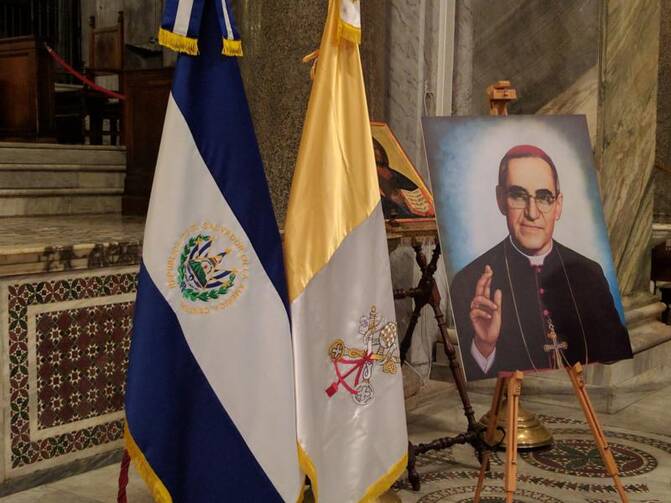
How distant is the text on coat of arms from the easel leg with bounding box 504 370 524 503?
85cm

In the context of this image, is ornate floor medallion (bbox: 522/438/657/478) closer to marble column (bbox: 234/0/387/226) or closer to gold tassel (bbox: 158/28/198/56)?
marble column (bbox: 234/0/387/226)

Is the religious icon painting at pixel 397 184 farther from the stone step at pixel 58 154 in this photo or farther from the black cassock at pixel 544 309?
the stone step at pixel 58 154

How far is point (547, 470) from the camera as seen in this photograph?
145 inches

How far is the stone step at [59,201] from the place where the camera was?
656 cm

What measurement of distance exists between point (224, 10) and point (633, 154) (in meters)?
3.15

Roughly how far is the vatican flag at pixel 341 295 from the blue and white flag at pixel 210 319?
0.27 ft

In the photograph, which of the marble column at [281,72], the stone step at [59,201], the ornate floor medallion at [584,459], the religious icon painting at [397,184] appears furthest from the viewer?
the stone step at [59,201]

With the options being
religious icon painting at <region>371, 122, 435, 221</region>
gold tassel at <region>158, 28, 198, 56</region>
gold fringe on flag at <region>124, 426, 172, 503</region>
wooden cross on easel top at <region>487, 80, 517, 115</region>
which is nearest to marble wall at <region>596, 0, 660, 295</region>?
wooden cross on easel top at <region>487, 80, 517, 115</region>

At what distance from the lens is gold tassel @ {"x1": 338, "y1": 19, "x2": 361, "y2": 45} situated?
274cm

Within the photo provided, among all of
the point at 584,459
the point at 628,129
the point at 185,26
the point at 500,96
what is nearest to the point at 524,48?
the point at 628,129

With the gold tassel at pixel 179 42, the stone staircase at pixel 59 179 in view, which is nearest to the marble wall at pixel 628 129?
the gold tassel at pixel 179 42

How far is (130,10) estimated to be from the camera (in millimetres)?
11484

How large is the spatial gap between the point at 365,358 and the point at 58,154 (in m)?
5.46

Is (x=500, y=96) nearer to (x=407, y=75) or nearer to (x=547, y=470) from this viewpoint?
(x=407, y=75)
